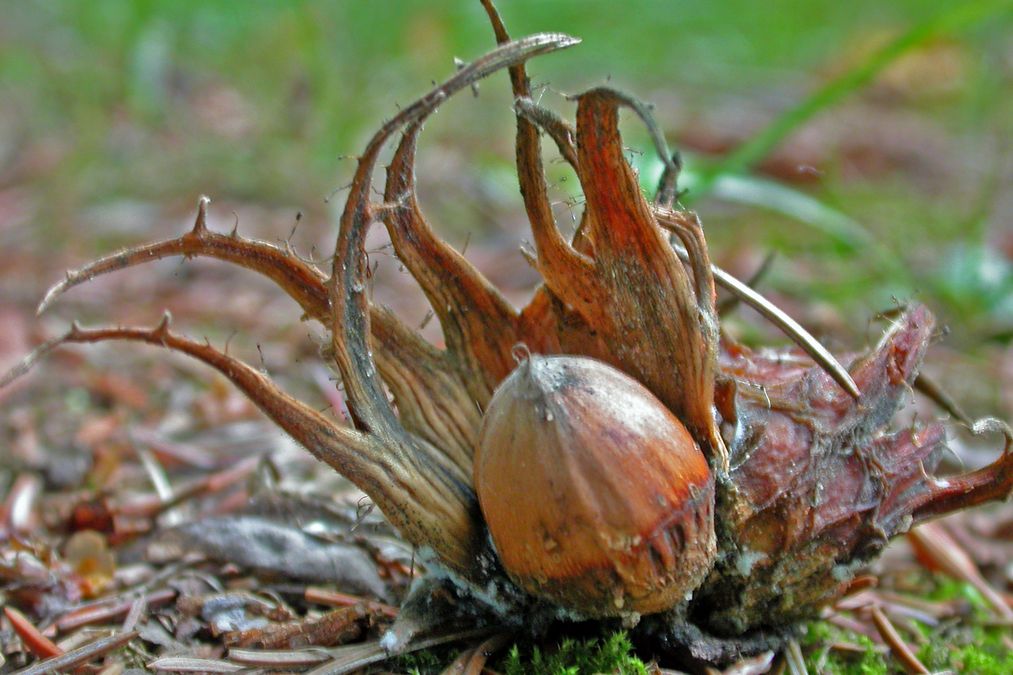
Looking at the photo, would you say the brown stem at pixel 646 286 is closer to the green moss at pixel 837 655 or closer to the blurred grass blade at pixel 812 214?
the green moss at pixel 837 655

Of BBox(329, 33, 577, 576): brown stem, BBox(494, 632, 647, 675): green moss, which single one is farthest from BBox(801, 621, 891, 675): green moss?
BBox(329, 33, 577, 576): brown stem

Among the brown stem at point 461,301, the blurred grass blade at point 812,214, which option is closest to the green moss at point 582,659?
the brown stem at point 461,301

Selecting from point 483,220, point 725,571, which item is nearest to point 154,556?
point 725,571

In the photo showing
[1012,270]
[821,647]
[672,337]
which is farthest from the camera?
[1012,270]

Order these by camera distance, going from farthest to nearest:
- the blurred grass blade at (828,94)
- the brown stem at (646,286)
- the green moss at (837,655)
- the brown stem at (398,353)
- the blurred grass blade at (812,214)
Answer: the blurred grass blade at (812,214) < the blurred grass blade at (828,94) < the green moss at (837,655) < the brown stem at (398,353) < the brown stem at (646,286)

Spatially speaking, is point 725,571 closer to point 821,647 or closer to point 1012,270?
point 821,647

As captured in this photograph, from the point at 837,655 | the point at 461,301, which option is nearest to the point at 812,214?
the point at 837,655
